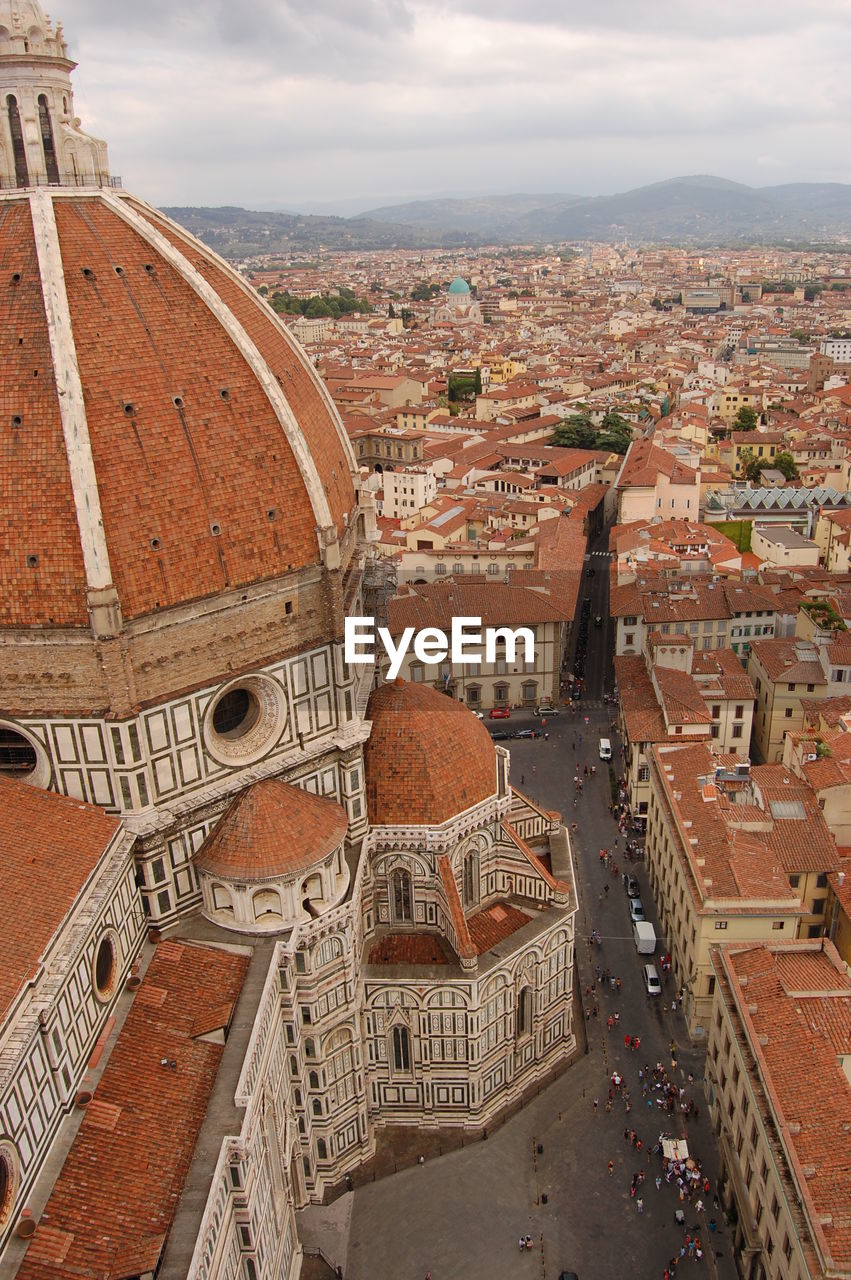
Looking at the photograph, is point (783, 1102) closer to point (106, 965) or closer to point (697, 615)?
point (106, 965)

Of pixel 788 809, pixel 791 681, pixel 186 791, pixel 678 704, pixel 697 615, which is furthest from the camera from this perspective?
pixel 697 615

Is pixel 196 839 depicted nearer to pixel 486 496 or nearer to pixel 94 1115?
pixel 94 1115

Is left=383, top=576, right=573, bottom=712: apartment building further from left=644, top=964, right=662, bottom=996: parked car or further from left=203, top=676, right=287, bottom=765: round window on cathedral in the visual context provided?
left=203, top=676, right=287, bottom=765: round window on cathedral

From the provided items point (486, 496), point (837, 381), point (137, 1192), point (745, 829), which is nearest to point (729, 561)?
point (486, 496)

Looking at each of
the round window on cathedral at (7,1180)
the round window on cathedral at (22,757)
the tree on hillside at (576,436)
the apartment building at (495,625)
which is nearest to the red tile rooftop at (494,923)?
the round window on cathedral at (22,757)

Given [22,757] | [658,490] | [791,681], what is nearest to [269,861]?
[22,757]

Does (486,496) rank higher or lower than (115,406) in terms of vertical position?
lower

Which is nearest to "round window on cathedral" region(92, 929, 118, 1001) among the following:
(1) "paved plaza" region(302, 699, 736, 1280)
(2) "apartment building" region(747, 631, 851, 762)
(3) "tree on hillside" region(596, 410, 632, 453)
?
(1) "paved plaza" region(302, 699, 736, 1280)

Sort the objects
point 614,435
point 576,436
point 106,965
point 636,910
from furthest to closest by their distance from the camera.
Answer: point 576,436
point 614,435
point 636,910
point 106,965
